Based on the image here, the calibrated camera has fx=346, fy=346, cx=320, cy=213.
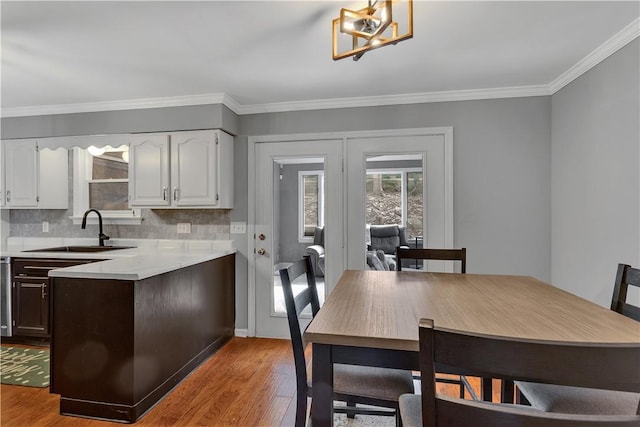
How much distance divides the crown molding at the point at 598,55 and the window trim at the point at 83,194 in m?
4.05

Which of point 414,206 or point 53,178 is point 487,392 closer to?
point 414,206

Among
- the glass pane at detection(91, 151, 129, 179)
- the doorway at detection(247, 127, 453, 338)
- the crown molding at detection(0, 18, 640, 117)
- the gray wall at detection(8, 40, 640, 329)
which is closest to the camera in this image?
the gray wall at detection(8, 40, 640, 329)

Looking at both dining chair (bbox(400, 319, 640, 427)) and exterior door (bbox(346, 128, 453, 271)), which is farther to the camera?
exterior door (bbox(346, 128, 453, 271))

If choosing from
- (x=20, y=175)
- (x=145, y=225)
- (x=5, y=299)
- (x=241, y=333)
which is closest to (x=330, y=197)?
(x=241, y=333)

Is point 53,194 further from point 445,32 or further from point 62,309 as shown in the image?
point 445,32

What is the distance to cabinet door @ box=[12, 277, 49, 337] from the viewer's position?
2.98 meters

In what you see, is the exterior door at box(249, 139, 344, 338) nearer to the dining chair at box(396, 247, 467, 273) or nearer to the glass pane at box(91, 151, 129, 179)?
the dining chair at box(396, 247, 467, 273)

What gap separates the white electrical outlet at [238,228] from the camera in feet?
11.1

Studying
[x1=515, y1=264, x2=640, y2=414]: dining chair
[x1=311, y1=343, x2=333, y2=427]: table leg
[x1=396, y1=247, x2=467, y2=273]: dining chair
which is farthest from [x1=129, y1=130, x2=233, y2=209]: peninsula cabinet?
[x1=515, y1=264, x2=640, y2=414]: dining chair

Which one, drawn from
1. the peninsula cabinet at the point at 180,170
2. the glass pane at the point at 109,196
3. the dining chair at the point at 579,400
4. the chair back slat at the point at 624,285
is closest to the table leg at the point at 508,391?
the dining chair at the point at 579,400

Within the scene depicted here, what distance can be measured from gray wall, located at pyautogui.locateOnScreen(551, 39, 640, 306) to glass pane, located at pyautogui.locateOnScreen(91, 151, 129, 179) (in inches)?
160

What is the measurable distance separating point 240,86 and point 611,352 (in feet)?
9.33

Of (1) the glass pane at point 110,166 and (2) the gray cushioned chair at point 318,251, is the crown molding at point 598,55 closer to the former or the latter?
(2) the gray cushioned chair at point 318,251

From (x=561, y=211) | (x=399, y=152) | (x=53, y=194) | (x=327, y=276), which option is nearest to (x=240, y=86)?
(x=399, y=152)
